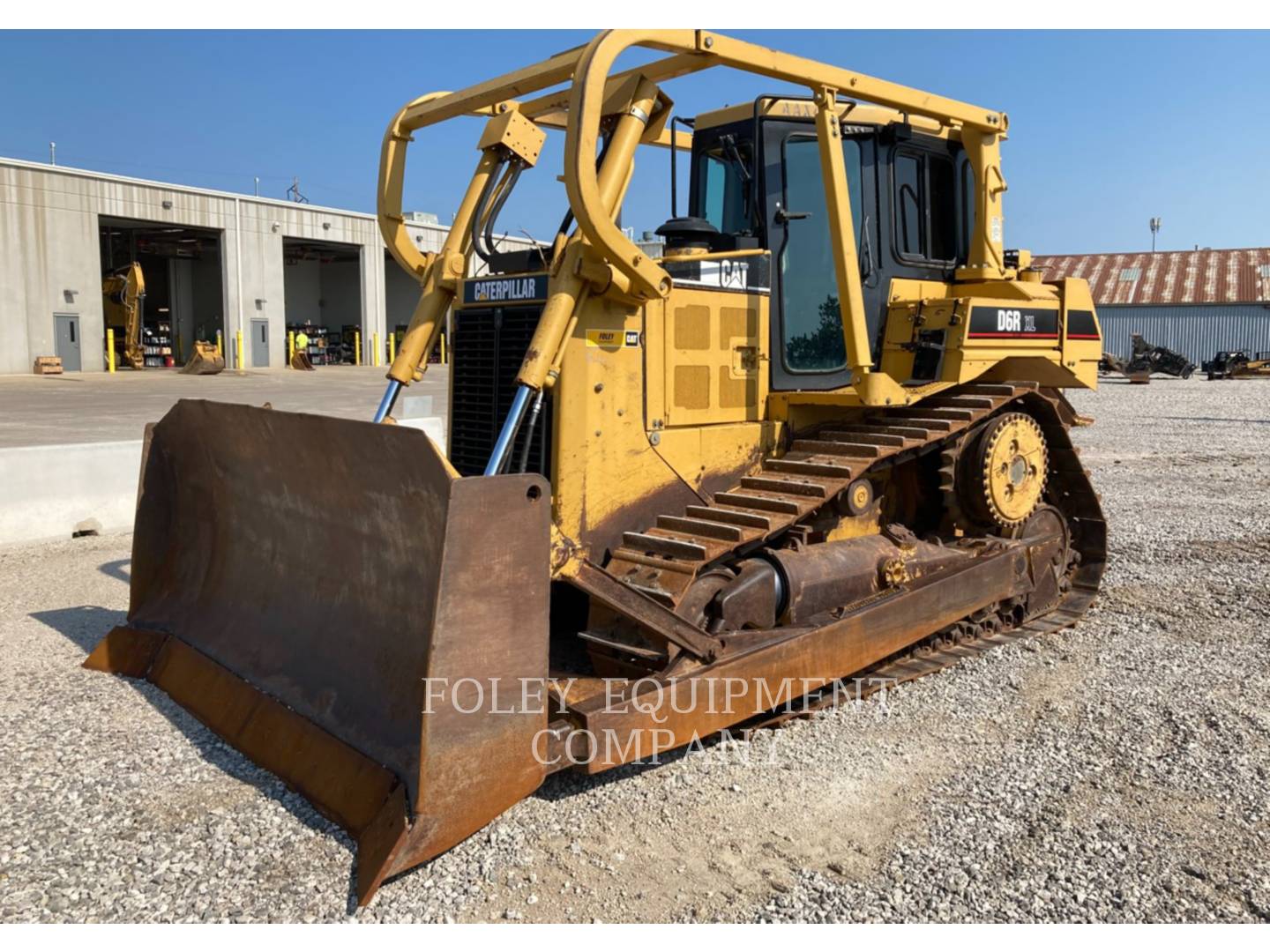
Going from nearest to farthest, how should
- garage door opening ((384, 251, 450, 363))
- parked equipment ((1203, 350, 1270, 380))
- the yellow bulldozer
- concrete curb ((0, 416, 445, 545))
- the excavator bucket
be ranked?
the yellow bulldozer, concrete curb ((0, 416, 445, 545)), the excavator bucket, parked equipment ((1203, 350, 1270, 380)), garage door opening ((384, 251, 450, 363))

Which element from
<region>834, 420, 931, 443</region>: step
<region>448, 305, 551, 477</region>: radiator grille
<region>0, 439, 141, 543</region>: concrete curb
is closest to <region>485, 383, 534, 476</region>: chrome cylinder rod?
<region>448, 305, 551, 477</region>: radiator grille

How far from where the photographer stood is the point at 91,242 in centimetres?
2961

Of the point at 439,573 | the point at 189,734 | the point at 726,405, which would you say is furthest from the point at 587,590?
the point at 189,734

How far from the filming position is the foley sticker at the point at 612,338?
4602mm

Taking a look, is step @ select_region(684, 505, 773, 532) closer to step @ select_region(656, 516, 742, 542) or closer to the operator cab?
→ step @ select_region(656, 516, 742, 542)

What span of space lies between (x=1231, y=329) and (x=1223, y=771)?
4241cm

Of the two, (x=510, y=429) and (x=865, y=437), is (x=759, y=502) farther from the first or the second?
(x=510, y=429)

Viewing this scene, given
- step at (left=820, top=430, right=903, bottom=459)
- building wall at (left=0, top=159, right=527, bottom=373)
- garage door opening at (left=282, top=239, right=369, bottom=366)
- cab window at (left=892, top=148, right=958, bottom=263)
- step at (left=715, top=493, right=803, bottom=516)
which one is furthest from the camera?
garage door opening at (left=282, top=239, right=369, bottom=366)

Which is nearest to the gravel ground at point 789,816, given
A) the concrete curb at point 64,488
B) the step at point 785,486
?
the step at point 785,486

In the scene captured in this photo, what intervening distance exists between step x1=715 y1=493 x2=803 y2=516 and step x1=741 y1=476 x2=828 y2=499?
99 millimetres

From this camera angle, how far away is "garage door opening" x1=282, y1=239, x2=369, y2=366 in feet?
130

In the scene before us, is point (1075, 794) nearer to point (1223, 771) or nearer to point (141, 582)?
point (1223, 771)

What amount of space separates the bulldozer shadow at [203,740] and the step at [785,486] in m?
2.49

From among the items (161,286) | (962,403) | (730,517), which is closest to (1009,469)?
(962,403)
